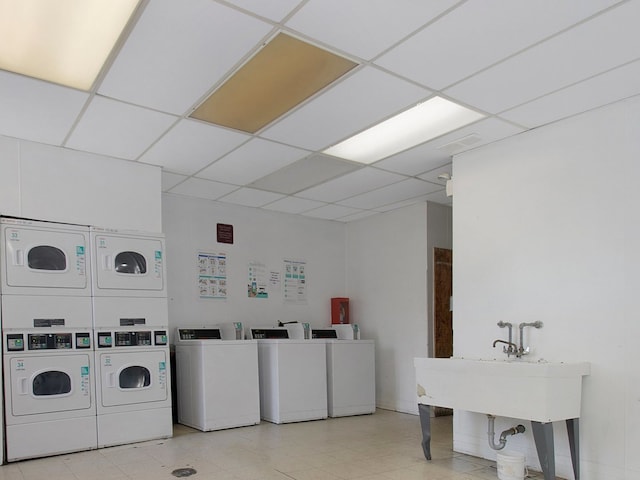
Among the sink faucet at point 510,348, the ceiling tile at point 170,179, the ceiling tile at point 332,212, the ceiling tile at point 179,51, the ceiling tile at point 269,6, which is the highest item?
the ceiling tile at point 269,6

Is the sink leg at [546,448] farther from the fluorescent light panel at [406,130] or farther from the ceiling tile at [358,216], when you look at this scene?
the ceiling tile at [358,216]

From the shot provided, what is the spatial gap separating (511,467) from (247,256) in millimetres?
4048

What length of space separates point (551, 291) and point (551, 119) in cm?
Answer: 130

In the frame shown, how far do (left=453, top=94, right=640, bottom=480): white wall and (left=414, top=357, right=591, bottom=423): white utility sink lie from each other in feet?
0.81

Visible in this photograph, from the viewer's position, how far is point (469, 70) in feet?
10.2

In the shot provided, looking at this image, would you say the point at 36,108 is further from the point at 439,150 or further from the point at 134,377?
the point at 439,150

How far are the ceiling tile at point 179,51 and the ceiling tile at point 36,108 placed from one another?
13.3 inches

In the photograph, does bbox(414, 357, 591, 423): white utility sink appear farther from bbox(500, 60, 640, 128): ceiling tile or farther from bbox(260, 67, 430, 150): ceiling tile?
bbox(260, 67, 430, 150): ceiling tile

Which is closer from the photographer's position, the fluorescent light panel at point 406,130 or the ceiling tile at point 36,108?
the ceiling tile at point 36,108

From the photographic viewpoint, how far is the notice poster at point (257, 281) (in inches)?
256

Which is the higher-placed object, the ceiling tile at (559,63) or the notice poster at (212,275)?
the ceiling tile at (559,63)

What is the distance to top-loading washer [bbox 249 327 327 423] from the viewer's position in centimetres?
562

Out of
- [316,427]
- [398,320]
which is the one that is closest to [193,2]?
[316,427]

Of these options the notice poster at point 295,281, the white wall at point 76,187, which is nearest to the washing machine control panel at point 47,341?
the white wall at point 76,187
